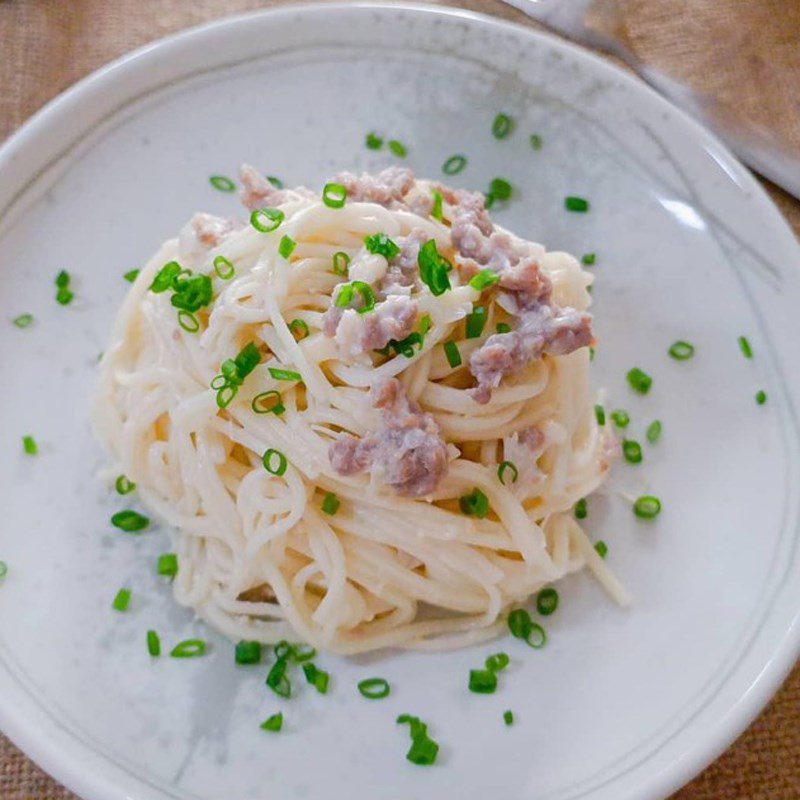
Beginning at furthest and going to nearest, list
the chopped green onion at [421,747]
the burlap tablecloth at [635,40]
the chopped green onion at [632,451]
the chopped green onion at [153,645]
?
the burlap tablecloth at [635,40], the chopped green onion at [632,451], the chopped green onion at [153,645], the chopped green onion at [421,747]

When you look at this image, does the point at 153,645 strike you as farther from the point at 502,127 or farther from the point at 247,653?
the point at 502,127

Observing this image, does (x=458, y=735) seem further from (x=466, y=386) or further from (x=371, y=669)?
(x=466, y=386)

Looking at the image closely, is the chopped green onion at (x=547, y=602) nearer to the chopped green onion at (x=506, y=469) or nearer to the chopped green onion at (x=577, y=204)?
the chopped green onion at (x=506, y=469)

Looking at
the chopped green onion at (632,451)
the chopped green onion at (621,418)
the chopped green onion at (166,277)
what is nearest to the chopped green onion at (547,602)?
the chopped green onion at (632,451)

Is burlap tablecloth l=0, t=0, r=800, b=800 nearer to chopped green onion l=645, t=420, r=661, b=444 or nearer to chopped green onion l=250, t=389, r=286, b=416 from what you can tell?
chopped green onion l=645, t=420, r=661, b=444

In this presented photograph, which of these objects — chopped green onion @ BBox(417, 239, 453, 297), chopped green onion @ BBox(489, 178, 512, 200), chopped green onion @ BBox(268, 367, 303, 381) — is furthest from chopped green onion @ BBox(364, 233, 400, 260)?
chopped green onion @ BBox(489, 178, 512, 200)

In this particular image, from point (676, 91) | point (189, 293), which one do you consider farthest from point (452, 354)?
point (676, 91)
